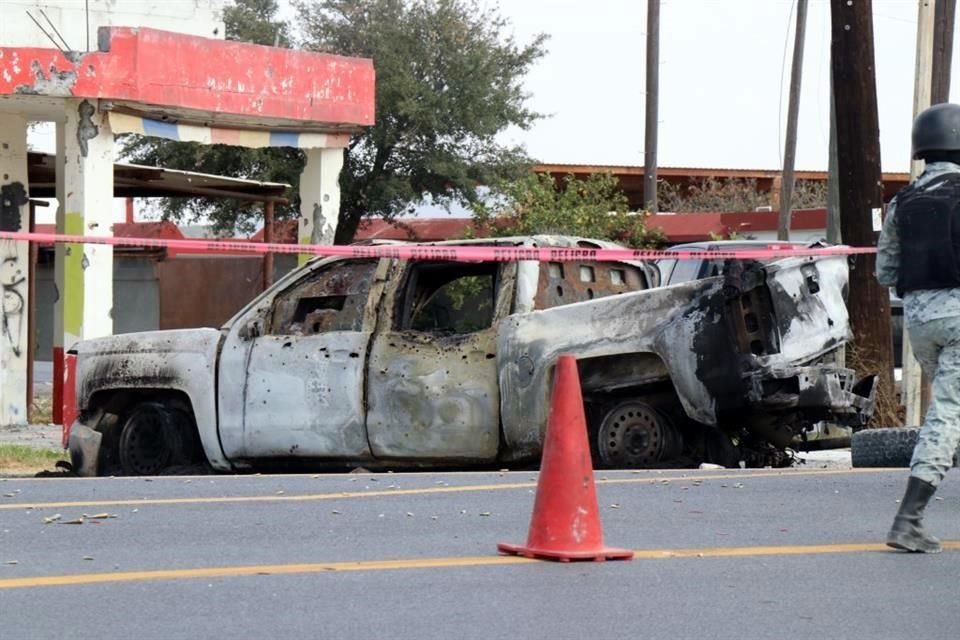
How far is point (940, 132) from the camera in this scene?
7695mm

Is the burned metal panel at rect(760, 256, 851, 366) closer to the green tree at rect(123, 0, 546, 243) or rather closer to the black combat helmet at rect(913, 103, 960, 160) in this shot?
the black combat helmet at rect(913, 103, 960, 160)

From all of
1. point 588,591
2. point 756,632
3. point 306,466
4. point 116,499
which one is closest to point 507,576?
point 588,591

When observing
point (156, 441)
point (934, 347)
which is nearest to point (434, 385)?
point (156, 441)

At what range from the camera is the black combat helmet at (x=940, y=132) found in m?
7.70

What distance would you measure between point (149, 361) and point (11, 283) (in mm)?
6374

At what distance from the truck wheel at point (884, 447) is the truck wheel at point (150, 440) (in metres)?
4.75

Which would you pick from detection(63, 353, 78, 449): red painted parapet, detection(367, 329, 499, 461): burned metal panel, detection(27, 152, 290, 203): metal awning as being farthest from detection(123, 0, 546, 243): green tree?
detection(367, 329, 499, 461): burned metal panel

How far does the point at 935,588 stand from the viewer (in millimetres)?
6797

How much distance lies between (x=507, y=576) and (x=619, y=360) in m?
4.54

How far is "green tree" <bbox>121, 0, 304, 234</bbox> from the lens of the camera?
3428 centimetres

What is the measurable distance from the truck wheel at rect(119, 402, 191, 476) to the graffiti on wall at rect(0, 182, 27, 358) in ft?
20.0

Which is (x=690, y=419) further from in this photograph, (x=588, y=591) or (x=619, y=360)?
(x=588, y=591)

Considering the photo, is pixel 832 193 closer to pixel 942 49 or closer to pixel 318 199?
pixel 942 49

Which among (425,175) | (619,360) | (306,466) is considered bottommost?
(306,466)
